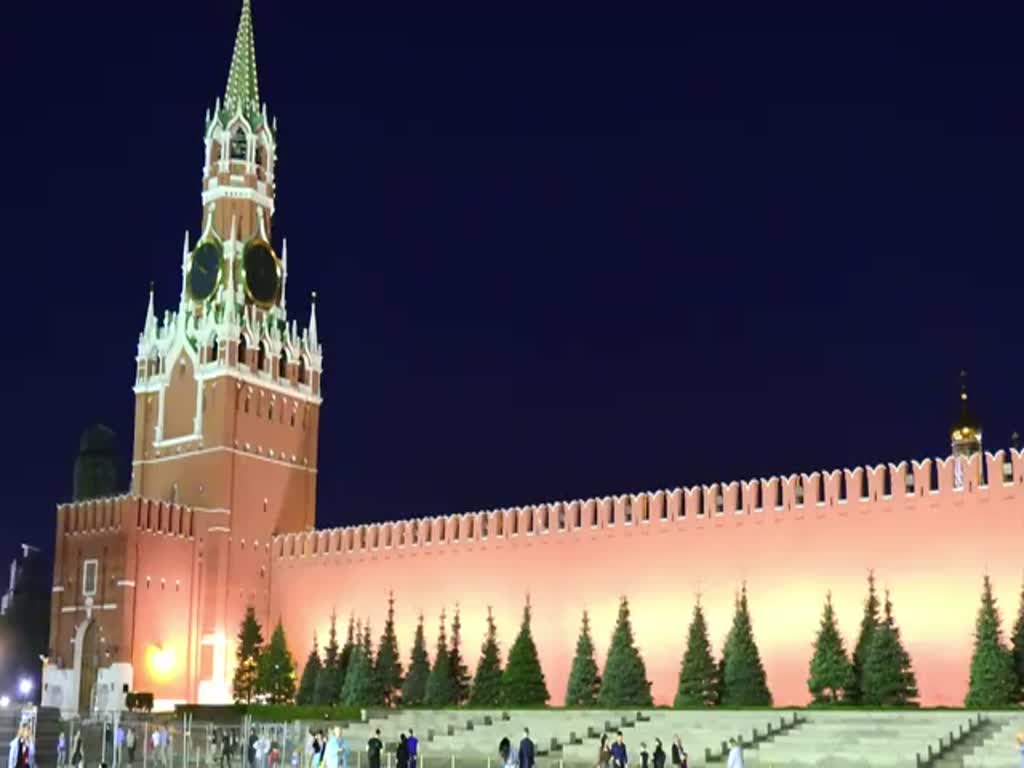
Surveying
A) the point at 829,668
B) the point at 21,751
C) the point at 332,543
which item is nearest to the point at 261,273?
the point at 332,543

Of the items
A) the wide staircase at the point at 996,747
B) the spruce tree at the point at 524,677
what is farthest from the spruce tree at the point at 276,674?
the wide staircase at the point at 996,747

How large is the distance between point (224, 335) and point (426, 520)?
28.3ft

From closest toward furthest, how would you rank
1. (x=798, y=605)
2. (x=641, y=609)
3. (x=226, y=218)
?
(x=798, y=605)
(x=641, y=609)
(x=226, y=218)

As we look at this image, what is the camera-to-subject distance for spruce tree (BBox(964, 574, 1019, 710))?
24.3 m

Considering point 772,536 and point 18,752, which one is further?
point 772,536

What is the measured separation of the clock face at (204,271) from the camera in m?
43.0

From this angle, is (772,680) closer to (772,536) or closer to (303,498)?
(772,536)

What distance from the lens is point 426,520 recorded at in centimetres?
3747

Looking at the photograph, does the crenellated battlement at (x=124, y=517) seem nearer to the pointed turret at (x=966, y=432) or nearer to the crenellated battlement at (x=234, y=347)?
the crenellated battlement at (x=234, y=347)

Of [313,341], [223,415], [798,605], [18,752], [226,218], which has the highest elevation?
[226,218]

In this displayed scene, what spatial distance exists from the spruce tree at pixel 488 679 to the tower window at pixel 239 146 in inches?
729

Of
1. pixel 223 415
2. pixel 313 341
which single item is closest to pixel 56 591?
pixel 223 415

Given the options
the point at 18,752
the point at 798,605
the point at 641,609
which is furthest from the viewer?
the point at 641,609

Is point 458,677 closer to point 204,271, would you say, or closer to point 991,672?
point 991,672
